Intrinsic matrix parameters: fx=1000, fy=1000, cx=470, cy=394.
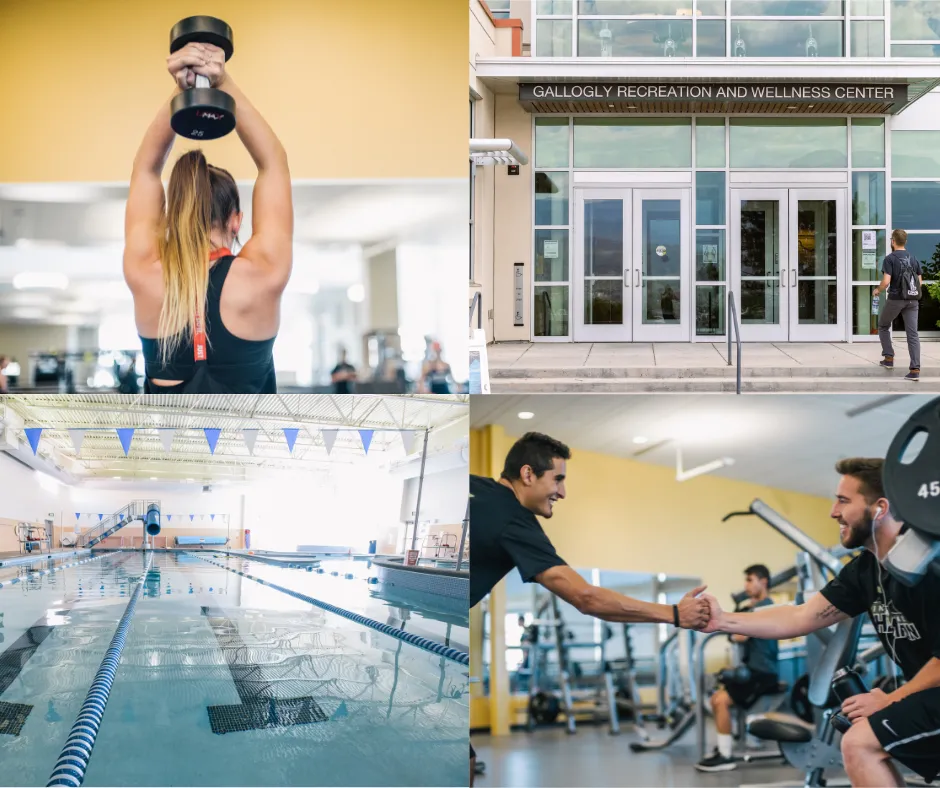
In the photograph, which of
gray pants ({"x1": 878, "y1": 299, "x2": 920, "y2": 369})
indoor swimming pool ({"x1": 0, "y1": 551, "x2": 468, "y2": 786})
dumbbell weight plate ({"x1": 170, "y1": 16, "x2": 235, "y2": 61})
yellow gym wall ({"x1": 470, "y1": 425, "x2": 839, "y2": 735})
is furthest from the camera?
gray pants ({"x1": 878, "y1": 299, "x2": 920, "y2": 369})

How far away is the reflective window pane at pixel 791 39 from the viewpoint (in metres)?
9.61

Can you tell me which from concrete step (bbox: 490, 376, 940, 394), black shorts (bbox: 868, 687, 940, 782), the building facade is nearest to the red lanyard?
concrete step (bbox: 490, 376, 940, 394)

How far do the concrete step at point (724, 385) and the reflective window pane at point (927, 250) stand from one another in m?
3.14

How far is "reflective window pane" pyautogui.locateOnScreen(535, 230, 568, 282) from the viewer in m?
9.96

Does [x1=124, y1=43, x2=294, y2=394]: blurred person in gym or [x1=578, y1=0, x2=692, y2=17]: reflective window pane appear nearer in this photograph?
[x1=124, y1=43, x2=294, y2=394]: blurred person in gym

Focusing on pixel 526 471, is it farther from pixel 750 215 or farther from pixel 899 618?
pixel 750 215

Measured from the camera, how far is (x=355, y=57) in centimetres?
603

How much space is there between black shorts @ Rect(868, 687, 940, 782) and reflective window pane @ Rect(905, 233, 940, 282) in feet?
22.7

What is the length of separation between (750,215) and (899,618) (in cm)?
667

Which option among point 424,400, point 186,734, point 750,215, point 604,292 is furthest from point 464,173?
point 750,215

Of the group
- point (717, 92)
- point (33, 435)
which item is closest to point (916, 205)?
point (717, 92)

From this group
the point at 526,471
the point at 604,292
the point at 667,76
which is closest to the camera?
the point at 526,471

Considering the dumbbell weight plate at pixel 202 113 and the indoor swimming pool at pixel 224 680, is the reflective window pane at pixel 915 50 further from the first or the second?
the indoor swimming pool at pixel 224 680

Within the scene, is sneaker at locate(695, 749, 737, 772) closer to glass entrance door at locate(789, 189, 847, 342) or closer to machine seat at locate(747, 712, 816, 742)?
machine seat at locate(747, 712, 816, 742)
